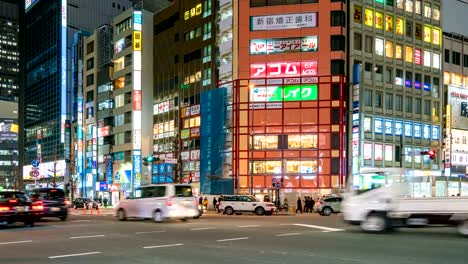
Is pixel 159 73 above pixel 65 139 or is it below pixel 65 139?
above

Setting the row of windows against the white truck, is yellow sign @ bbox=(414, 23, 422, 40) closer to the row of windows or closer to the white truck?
the row of windows

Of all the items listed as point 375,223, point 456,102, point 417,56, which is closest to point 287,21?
point 417,56

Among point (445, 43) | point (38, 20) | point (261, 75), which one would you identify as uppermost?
point (38, 20)

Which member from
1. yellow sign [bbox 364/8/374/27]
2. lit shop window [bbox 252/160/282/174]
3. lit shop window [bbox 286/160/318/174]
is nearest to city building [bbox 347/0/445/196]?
yellow sign [bbox 364/8/374/27]

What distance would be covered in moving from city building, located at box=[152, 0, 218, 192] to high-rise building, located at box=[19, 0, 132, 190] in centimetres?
3721

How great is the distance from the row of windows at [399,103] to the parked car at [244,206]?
88.5 feet

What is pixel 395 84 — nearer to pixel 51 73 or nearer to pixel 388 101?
pixel 388 101

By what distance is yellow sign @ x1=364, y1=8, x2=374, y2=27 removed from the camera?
67.2m

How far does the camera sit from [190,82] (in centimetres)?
7781

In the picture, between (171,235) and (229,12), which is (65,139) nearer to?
(229,12)

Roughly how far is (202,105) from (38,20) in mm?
83961

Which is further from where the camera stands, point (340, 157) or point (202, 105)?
point (202, 105)

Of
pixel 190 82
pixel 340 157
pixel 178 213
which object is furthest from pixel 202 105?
pixel 178 213

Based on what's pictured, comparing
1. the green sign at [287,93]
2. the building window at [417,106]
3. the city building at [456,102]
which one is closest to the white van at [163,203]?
the green sign at [287,93]
